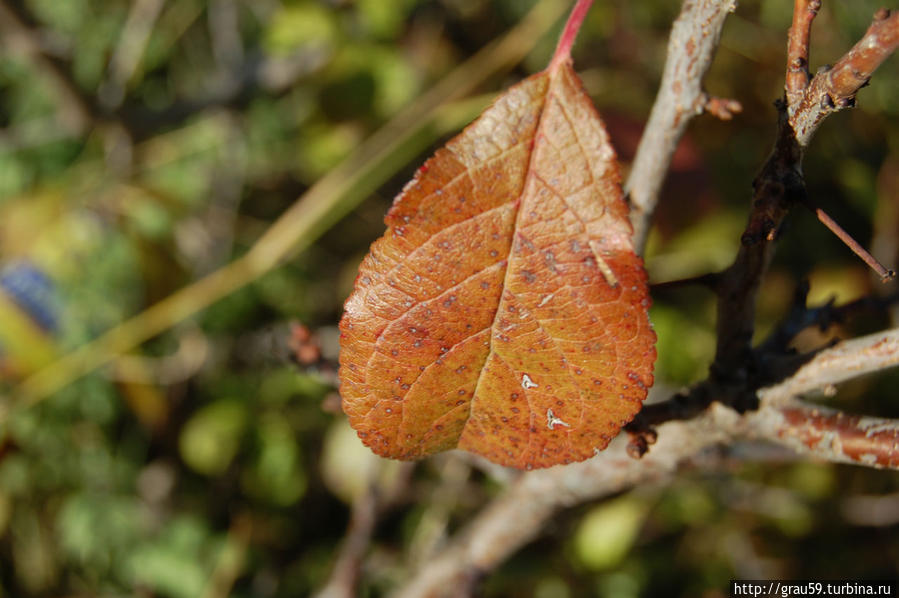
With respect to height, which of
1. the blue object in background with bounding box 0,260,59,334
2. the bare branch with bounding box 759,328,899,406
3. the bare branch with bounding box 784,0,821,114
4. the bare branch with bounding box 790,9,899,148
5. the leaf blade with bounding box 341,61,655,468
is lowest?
the leaf blade with bounding box 341,61,655,468

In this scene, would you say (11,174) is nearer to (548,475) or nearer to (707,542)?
(548,475)

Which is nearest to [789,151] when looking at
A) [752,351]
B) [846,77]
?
[846,77]

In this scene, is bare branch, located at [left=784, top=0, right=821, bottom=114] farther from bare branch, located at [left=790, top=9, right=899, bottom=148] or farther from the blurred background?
the blurred background

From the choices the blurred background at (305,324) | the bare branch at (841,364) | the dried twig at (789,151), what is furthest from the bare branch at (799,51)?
the blurred background at (305,324)

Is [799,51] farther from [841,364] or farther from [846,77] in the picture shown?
[841,364]

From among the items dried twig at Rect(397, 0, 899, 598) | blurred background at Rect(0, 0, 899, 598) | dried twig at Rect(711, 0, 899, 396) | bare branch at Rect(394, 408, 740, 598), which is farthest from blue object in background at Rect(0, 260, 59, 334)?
dried twig at Rect(711, 0, 899, 396)

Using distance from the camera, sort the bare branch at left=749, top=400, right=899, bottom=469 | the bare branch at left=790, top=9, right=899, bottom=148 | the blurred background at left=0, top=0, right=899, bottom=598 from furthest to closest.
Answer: the blurred background at left=0, top=0, right=899, bottom=598 → the bare branch at left=749, top=400, right=899, bottom=469 → the bare branch at left=790, top=9, right=899, bottom=148

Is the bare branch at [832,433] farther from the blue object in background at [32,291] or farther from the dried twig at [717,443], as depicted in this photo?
the blue object in background at [32,291]
